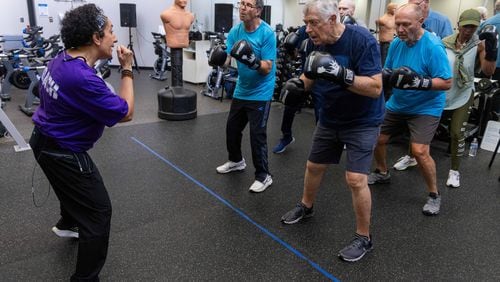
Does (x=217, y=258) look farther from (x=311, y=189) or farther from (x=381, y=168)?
(x=381, y=168)

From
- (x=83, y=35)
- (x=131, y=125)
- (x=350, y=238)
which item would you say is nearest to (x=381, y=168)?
(x=350, y=238)

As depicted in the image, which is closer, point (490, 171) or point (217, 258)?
point (217, 258)

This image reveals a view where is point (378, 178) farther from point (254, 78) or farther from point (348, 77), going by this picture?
point (348, 77)

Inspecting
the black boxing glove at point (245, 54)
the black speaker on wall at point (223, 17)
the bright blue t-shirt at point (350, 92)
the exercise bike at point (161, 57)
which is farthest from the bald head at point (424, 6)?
the exercise bike at point (161, 57)

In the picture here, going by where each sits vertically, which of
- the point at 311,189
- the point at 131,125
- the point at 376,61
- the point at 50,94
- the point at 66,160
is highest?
the point at 376,61

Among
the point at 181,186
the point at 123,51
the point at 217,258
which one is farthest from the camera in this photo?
the point at 181,186

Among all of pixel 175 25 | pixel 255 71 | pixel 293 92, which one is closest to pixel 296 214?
pixel 293 92

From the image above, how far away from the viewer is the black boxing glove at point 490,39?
9.08 ft

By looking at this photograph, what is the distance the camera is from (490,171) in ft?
11.8

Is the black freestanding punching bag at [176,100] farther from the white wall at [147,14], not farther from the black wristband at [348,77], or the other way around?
the black wristband at [348,77]

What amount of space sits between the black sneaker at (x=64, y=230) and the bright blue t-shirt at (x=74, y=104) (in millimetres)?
810

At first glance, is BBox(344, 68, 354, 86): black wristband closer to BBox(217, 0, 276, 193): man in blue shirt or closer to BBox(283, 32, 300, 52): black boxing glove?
BBox(217, 0, 276, 193): man in blue shirt

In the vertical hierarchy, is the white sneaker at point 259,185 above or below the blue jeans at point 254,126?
below

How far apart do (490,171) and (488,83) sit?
0.86 metres
